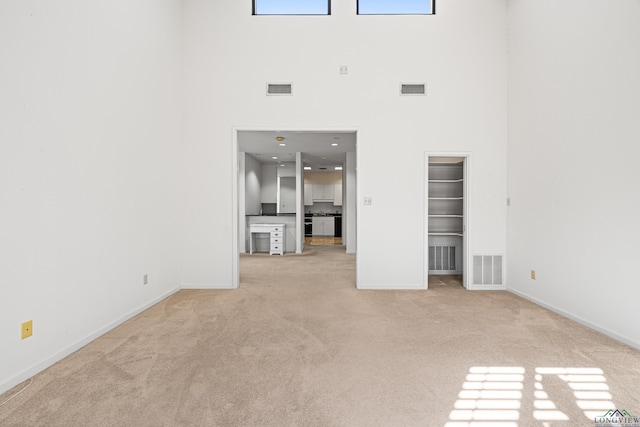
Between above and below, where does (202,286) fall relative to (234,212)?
below

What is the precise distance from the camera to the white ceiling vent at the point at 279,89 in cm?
494

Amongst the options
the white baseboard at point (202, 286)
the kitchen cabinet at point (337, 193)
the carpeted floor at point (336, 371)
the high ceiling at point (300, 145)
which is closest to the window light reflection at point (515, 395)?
the carpeted floor at point (336, 371)

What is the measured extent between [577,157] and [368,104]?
2677 millimetres

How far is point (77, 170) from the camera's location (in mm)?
2809

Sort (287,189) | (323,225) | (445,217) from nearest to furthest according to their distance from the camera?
(445,217) < (287,189) < (323,225)

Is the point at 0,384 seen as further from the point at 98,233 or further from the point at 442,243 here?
the point at 442,243

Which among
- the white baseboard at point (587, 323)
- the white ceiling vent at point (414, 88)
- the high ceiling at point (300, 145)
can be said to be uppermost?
the white ceiling vent at point (414, 88)

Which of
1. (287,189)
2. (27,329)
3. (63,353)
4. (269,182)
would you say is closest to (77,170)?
(27,329)

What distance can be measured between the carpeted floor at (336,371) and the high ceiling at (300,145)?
140 inches

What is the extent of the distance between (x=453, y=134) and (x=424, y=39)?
1472 millimetres

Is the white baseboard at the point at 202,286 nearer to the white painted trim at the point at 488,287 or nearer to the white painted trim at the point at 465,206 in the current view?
the white painted trim at the point at 465,206

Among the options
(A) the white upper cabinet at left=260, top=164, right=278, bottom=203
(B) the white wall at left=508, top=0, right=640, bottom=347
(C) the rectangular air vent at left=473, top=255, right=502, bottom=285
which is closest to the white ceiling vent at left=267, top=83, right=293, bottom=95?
(B) the white wall at left=508, top=0, right=640, bottom=347

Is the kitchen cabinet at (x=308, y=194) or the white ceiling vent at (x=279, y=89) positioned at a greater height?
the white ceiling vent at (x=279, y=89)

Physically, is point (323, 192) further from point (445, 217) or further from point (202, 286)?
point (202, 286)
